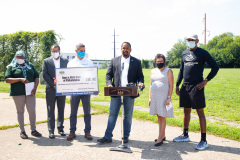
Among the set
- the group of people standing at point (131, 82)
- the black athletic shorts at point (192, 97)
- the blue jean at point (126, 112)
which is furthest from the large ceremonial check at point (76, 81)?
the black athletic shorts at point (192, 97)

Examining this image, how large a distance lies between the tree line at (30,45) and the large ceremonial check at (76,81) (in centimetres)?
1096

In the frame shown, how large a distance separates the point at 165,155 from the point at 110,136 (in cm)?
137

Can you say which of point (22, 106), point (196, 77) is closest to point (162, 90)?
point (196, 77)

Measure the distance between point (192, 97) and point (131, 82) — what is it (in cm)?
137

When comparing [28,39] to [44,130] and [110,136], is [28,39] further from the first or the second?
[110,136]

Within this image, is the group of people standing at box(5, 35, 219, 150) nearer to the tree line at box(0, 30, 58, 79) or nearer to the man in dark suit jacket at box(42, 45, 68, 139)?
the man in dark suit jacket at box(42, 45, 68, 139)

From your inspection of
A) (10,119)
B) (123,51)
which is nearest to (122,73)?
(123,51)

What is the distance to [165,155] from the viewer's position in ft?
Result: 13.7

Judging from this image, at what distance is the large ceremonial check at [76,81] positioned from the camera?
5.09 metres

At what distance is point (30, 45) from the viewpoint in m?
16.9

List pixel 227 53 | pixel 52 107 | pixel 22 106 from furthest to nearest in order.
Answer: pixel 227 53
pixel 52 107
pixel 22 106

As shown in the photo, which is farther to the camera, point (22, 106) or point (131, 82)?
point (22, 106)

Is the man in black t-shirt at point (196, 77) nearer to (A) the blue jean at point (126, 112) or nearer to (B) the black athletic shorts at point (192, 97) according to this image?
(B) the black athletic shorts at point (192, 97)

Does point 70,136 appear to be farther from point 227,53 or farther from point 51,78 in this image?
point 227,53
